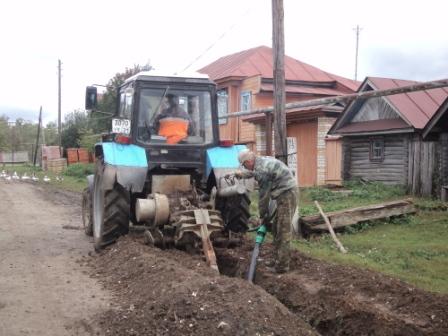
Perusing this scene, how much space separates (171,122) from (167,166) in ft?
2.24

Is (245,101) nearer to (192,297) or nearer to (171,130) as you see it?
(171,130)

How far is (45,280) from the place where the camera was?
7004 millimetres

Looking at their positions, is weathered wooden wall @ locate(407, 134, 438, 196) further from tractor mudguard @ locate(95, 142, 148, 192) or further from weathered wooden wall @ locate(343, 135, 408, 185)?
tractor mudguard @ locate(95, 142, 148, 192)

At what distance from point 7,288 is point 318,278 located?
3.64m

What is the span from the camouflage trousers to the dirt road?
2.19 m

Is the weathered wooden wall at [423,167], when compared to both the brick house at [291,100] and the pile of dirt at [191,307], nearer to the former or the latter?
the brick house at [291,100]

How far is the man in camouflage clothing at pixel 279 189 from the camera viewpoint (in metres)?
7.12

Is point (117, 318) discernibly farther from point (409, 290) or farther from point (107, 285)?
point (409, 290)

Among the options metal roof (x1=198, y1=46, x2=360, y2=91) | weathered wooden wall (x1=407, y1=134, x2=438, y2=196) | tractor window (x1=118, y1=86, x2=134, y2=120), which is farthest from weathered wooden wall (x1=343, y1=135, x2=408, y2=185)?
tractor window (x1=118, y1=86, x2=134, y2=120)

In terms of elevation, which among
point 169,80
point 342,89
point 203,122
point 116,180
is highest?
point 342,89

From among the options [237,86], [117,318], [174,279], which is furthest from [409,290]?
[237,86]

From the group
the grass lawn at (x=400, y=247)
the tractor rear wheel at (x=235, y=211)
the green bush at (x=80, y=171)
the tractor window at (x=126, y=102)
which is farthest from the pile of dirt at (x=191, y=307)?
the green bush at (x=80, y=171)

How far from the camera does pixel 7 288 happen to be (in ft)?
21.7

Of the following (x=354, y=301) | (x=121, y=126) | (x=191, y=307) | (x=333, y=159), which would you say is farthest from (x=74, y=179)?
(x=191, y=307)
